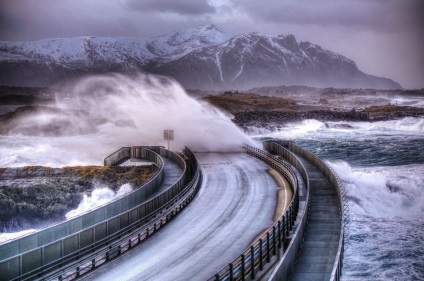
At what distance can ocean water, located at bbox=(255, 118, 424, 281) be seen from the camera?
1222 inches

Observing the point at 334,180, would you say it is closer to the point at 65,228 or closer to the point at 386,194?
the point at 386,194

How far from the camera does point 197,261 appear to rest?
2427cm

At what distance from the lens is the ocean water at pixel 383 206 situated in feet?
102

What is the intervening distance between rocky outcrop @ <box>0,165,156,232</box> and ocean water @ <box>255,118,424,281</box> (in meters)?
→ 23.9

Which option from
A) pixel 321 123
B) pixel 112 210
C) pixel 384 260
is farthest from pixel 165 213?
pixel 321 123

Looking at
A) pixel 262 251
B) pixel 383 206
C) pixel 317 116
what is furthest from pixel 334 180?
pixel 317 116

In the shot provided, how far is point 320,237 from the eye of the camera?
87.0 feet

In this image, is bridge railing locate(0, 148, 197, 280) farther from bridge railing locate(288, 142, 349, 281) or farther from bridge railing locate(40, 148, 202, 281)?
bridge railing locate(288, 142, 349, 281)

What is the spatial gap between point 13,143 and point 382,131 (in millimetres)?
98664

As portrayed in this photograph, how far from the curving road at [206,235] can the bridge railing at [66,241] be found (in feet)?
5.19

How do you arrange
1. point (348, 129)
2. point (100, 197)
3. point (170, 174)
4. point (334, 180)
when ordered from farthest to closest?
point (348, 129) < point (100, 197) < point (170, 174) < point (334, 180)

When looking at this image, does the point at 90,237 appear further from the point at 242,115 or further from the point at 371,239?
the point at 242,115

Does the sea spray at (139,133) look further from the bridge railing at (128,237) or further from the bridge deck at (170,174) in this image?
the bridge railing at (128,237)

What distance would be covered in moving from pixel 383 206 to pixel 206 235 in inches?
932
